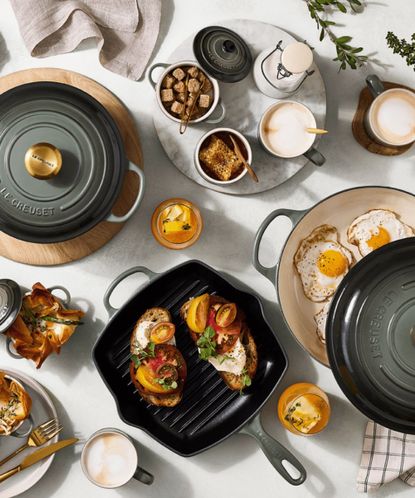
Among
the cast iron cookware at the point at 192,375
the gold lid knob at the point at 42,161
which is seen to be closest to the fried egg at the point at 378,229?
the cast iron cookware at the point at 192,375

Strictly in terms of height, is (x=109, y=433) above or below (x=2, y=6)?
below

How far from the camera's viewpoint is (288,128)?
1575 millimetres

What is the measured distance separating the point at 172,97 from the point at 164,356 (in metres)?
0.64

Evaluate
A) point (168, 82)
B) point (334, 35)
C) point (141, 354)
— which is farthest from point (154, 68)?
point (141, 354)

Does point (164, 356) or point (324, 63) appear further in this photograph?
point (324, 63)

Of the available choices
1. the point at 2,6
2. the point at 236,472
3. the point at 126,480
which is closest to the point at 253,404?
the point at 236,472

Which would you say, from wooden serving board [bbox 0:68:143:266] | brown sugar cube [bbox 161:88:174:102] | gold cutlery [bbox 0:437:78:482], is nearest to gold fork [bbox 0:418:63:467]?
gold cutlery [bbox 0:437:78:482]

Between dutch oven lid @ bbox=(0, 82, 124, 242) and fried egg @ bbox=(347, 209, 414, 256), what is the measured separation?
0.66m

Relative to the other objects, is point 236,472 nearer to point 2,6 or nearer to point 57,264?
point 57,264

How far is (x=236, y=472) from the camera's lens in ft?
5.46

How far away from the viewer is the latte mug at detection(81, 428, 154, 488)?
5.16ft

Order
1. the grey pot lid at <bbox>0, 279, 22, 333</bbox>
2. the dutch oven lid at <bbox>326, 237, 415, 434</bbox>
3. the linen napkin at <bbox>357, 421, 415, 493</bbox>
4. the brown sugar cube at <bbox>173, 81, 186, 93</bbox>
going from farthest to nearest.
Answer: the linen napkin at <bbox>357, 421, 415, 493</bbox> → the brown sugar cube at <bbox>173, 81, 186, 93</bbox> → the grey pot lid at <bbox>0, 279, 22, 333</bbox> → the dutch oven lid at <bbox>326, 237, 415, 434</bbox>

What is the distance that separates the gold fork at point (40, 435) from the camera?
158 centimetres

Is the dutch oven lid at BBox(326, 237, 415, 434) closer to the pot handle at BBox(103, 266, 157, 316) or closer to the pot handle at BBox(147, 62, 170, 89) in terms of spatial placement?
the pot handle at BBox(103, 266, 157, 316)
